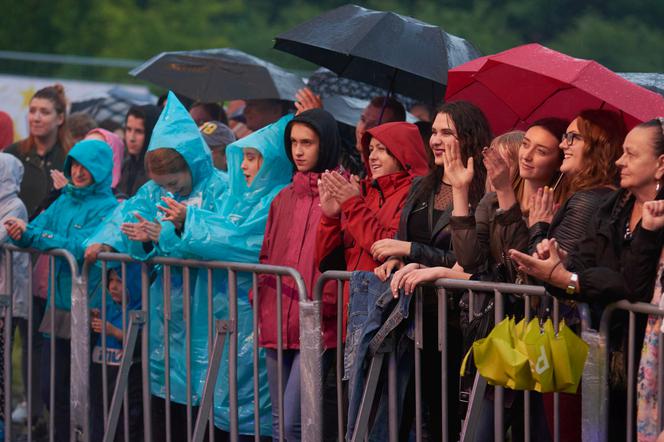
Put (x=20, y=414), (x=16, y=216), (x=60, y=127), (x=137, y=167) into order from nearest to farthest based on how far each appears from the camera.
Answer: (x=16, y=216) < (x=20, y=414) < (x=137, y=167) < (x=60, y=127)

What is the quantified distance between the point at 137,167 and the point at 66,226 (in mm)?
1687

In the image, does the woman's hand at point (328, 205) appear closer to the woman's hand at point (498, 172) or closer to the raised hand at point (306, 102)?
the woman's hand at point (498, 172)

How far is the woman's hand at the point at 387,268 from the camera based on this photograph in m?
5.96

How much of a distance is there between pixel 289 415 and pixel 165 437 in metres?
1.05

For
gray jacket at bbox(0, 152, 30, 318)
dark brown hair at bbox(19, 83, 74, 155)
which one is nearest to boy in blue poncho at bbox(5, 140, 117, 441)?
gray jacket at bbox(0, 152, 30, 318)

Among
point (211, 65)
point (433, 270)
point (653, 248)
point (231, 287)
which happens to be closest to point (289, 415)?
point (231, 287)

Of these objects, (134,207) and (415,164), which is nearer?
(415,164)

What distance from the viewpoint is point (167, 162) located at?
24.7 feet

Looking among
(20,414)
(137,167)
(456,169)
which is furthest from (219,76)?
(456,169)

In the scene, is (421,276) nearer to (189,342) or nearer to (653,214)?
(653,214)

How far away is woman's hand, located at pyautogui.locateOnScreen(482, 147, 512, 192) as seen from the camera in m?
5.59

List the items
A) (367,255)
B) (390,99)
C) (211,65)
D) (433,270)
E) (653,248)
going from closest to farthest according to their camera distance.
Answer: (653,248) → (433,270) → (367,255) → (390,99) → (211,65)

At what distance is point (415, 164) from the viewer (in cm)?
651

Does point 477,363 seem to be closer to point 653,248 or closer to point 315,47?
point 653,248
